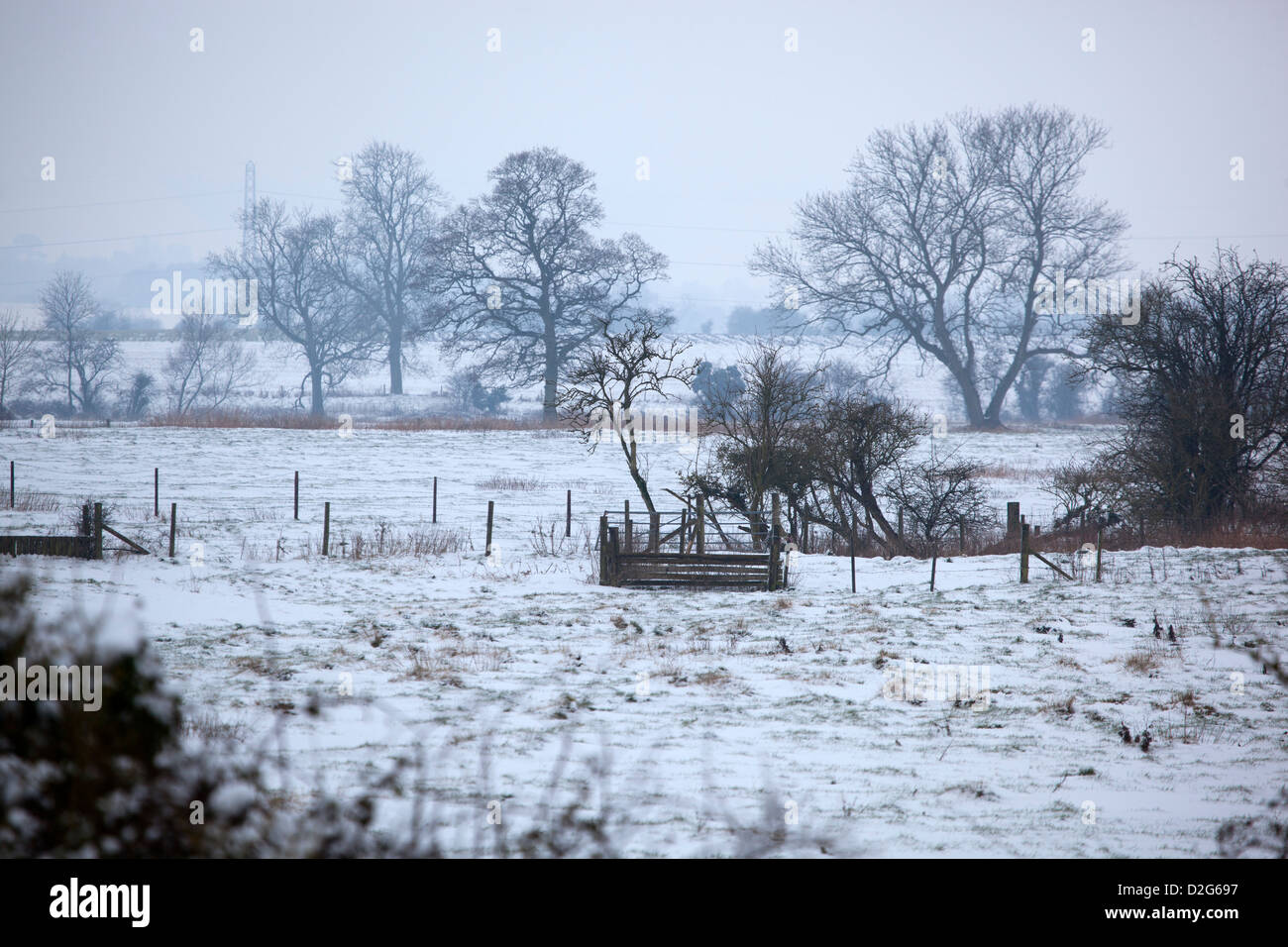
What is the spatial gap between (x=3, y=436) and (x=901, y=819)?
3781 centimetres

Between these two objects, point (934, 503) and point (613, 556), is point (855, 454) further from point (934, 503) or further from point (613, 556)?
point (613, 556)

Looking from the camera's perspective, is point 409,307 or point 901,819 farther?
point 409,307

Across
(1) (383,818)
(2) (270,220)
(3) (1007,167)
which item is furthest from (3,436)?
(3) (1007,167)

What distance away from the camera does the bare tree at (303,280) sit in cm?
5138

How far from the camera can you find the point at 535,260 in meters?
42.8

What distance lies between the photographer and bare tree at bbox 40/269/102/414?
173 ft

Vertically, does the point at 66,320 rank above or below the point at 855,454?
above

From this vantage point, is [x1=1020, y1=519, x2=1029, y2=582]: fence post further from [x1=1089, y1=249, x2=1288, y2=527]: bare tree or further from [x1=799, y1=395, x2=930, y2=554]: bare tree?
[x1=1089, y1=249, x2=1288, y2=527]: bare tree

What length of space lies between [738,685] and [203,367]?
185ft

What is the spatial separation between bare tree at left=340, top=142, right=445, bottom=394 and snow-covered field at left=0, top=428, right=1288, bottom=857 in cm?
3600

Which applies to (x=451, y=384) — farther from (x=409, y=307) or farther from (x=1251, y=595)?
(x=1251, y=595)
